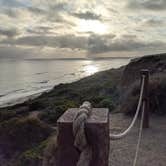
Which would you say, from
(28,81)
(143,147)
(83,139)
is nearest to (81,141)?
(83,139)

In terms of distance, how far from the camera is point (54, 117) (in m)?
9.91

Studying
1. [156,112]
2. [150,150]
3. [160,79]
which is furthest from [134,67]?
[150,150]

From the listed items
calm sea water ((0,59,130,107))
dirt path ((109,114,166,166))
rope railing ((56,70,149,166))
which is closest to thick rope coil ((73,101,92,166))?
rope railing ((56,70,149,166))

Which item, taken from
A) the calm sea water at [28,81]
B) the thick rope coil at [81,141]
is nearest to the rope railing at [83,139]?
the thick rope coil at [81,141]

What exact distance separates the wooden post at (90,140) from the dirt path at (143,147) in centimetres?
249

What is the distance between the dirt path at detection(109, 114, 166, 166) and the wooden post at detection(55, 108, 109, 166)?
8.18 ft

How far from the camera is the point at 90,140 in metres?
1.58

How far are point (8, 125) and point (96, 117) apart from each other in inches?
277

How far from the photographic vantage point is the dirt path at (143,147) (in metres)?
4.13

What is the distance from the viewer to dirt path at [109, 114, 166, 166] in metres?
4.13

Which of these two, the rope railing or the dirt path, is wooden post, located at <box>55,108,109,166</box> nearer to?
the rope railing

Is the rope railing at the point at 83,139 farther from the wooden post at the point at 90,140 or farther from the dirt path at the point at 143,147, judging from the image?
the dirt path at the point at 143,147

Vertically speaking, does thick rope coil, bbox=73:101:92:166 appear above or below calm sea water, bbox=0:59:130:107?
above

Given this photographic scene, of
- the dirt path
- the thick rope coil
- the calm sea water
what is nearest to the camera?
the thick rope coil
